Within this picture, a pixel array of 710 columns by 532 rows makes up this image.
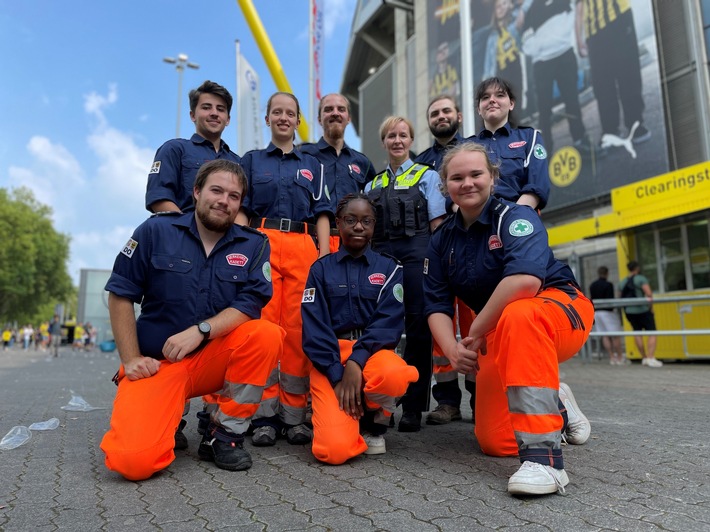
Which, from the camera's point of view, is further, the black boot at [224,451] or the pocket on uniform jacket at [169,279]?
the pocket on uniform jacket at [169,279]

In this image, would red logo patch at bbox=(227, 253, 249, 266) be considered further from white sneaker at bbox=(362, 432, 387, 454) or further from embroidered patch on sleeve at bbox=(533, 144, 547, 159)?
embroidered patch on sleeve at bbox=(533, 144, 547, 159)

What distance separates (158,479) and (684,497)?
2.25 m

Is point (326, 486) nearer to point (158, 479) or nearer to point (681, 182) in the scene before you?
point (158, 479)

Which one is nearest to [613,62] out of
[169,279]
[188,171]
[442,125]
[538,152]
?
[442,125]

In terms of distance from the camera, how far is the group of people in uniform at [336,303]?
99.0 inches

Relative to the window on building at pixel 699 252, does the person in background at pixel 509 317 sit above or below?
below

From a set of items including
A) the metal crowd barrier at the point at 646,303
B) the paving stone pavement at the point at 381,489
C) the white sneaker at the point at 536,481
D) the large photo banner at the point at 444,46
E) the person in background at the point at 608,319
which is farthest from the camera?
the large photo banner at the point at 444,46

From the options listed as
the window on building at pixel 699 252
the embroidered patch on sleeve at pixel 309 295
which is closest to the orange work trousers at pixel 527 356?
the embroidered patch on sleeve at pixel 309 295

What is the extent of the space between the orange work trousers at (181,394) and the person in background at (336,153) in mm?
1422

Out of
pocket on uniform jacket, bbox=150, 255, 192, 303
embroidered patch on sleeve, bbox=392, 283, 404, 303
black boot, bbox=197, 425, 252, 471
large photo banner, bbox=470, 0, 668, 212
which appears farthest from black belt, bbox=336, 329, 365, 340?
large photo banner, bbox=470, 0, 668, 212

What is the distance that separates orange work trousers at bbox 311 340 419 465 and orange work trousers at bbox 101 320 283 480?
351 mm

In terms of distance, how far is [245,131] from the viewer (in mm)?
12898


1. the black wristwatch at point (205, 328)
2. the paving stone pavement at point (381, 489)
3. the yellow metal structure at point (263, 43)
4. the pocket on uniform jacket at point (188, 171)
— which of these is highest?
the yellow metal structure at point (263, 43)

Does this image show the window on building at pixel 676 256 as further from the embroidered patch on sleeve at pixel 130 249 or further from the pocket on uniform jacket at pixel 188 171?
the embroidered patch on sleeve at pixel 130 249
